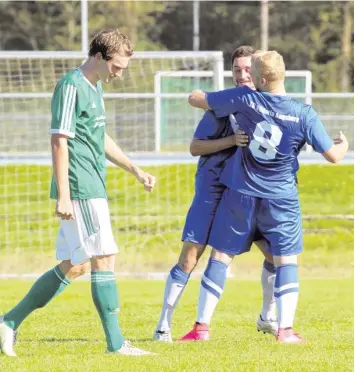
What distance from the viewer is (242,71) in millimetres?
7949

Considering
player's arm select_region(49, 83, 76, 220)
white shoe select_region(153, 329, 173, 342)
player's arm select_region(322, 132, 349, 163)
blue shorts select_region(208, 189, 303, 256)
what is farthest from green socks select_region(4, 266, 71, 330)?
player's arm select_region(322, 132, 349, 163)

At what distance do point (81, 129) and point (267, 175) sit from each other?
1180mm

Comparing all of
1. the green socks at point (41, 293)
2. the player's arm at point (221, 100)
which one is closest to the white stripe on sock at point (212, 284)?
the green socks at point (41, 293)

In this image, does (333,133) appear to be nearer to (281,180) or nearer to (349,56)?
(349,56)

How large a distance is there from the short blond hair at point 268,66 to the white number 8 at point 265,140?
0.84 ft

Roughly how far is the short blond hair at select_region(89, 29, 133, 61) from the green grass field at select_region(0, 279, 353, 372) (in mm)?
1616

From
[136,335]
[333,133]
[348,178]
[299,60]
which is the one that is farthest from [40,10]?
[136,335]

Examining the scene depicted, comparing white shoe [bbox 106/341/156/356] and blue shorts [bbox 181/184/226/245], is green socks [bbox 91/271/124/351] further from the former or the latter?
blue shorts [bbox 181/184/226/245]

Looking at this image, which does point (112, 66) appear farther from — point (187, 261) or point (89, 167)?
point (187, 261)

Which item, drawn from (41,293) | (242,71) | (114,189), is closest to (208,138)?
(242,71)

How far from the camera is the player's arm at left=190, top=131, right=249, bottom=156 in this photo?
761 centimetres

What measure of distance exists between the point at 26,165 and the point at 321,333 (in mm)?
8534

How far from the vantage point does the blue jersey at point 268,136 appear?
753cm

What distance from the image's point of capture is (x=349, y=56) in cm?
4566
